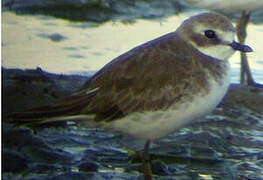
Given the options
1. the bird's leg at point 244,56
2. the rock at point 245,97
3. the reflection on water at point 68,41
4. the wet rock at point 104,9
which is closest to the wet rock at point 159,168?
the reflection on water at point 68,41

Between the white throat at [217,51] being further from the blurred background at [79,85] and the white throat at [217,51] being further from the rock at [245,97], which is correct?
the rock at [245,97]

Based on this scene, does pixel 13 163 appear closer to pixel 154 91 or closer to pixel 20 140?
pixel 20 140

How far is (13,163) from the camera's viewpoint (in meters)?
2.99

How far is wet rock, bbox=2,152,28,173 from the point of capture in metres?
2.92

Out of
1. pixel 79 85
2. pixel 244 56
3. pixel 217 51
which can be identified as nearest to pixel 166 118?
pixel 217 51

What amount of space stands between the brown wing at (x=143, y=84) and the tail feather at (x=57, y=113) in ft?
0.13

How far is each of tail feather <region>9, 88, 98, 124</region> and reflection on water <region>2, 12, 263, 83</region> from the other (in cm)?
53

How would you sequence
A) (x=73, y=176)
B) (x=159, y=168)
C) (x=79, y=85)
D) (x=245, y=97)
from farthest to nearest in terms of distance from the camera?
(x=245, y=97) → (x=79, y=85) → (x=159, y=168) → (x=73, y=176)

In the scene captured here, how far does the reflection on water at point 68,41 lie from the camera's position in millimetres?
3414

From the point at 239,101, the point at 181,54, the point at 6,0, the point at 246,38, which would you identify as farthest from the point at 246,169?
the point at 246,38

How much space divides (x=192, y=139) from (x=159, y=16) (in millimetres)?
1534

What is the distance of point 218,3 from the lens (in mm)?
4512

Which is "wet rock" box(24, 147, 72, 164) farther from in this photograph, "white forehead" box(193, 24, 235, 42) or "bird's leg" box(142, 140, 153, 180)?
"white forehead" box(193, 24, 235, 42)

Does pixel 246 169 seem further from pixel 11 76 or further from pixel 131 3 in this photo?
pixel 131 3
